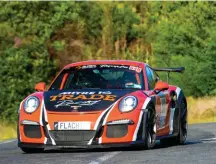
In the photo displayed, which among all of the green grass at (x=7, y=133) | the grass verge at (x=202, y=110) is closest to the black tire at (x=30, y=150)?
the green grass at (x=7, y=133)

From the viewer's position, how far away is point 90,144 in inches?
424

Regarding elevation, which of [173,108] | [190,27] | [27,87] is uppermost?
[173,108]

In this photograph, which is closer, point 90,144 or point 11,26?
point 90,144

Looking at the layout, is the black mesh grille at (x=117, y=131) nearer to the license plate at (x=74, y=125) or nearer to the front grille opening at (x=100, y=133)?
the front grille opening at (x=100, y=133)

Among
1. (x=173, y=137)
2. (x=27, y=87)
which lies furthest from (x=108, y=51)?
(x=173, y=137)

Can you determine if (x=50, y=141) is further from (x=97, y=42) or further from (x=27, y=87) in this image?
(x=97, y=42)

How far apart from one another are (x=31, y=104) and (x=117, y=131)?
47.4 inches

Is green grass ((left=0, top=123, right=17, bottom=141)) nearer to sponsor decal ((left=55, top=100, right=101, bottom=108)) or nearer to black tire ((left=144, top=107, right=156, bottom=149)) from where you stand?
black tire ((left=144, top=107, right=156, bottom=149))

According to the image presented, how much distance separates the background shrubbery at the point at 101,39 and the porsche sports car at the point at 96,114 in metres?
26.9

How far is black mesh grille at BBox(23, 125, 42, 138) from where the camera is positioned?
1098cm

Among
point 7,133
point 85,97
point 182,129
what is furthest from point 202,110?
point 85,97

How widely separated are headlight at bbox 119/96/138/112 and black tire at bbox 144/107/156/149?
13.1 inches

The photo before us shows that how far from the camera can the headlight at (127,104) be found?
10.9 m

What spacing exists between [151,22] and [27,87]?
37.4 feet
